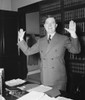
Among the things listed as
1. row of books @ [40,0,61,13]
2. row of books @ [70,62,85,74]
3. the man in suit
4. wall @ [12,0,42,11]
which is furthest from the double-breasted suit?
wall @ [12,0,42,11]

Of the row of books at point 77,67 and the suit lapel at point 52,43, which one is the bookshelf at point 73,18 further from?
the suit lapel at point 52,43

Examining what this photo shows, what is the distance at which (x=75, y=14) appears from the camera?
2.77 m

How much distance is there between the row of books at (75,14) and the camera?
2.67 m

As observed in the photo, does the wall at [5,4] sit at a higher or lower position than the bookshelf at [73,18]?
higher

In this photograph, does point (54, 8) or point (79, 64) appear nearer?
point (79, 64)

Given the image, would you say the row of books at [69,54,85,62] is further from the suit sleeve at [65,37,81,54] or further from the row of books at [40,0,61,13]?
the row of books at [40,0,61,13]

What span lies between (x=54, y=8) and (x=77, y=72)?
49.5 inches

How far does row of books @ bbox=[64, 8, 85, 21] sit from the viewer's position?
2.67 m

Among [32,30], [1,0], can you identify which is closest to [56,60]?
[32,30]

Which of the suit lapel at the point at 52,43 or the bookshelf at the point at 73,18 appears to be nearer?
the suit lapel at the point at 52,43

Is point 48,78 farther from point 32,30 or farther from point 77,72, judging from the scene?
point 32,30

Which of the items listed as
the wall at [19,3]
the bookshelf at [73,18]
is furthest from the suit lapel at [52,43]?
the wall at [19,3]

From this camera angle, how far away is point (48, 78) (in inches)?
86.7

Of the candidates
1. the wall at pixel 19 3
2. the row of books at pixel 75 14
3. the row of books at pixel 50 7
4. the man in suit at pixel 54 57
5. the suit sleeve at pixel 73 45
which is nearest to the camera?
the suit sleeve at pixel 73 45
